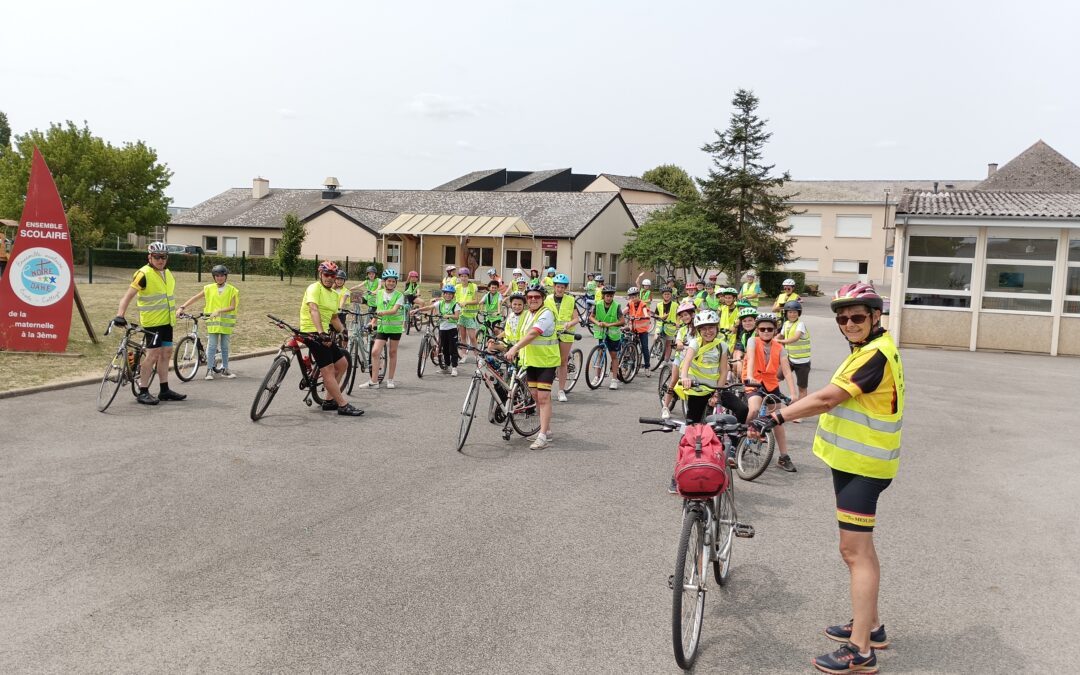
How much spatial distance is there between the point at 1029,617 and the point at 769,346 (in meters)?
3.93

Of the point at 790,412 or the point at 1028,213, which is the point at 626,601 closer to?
the point at 790,412

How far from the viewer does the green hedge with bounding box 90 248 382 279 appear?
147 ft

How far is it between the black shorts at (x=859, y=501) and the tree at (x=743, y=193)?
45864 millimetres

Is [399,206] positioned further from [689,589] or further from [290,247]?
[689,589]

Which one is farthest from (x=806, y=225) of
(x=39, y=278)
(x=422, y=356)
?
(x=39, y=278)

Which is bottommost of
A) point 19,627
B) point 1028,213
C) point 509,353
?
point 19,627

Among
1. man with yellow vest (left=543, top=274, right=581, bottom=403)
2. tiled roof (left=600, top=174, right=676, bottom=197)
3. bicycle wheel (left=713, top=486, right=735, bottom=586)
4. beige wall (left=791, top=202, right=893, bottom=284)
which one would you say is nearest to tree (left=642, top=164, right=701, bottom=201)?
tiled roof (left=600, top=174, right=676, bottom=197)

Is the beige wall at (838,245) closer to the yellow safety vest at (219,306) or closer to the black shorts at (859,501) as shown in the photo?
the yellow safety vest at (219,306)

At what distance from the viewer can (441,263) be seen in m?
52.2

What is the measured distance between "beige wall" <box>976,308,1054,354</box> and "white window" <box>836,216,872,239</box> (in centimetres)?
4751

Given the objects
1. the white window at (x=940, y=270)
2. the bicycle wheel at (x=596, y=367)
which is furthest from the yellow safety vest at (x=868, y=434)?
the white window at (x=940, y=270)

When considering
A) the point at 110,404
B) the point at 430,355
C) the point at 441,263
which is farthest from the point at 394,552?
the point at 441,263

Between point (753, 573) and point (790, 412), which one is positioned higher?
point (790, 412)

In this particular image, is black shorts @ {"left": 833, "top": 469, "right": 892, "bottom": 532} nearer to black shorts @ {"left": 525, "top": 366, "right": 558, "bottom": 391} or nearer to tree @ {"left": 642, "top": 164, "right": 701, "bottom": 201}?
black shorts @ {"left": 525, "top": 366, "right": 558, "bottom": 391}
